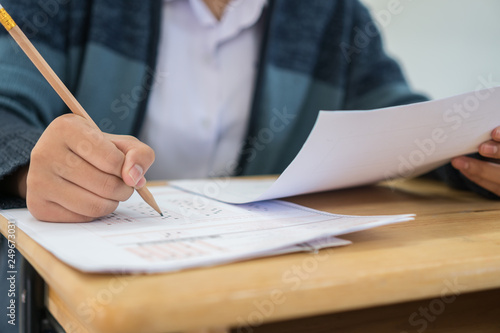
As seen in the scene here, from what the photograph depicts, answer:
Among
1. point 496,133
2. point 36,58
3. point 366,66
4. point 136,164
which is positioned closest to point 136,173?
point 136,164

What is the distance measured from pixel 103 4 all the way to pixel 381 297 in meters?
0.79

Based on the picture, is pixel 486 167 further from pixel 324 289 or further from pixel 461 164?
pixel 324 289

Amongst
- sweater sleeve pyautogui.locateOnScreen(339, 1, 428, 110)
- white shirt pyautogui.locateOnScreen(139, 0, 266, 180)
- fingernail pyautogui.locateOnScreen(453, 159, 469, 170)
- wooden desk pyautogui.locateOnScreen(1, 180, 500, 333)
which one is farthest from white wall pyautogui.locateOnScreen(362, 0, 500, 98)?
wooden desk pyautogui.locateOnScreen(1, 180, 500, 333)

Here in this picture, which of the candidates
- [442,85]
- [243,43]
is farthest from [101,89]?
[442,85]

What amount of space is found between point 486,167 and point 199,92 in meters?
0.56

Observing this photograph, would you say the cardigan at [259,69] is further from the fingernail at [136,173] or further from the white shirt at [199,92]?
the fingernail at [136,173]

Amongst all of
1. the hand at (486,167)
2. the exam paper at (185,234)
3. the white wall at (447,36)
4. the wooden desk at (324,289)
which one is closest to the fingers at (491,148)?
the hand at (486,167)

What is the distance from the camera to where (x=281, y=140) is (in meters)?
0.99

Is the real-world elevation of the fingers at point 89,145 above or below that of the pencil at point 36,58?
below

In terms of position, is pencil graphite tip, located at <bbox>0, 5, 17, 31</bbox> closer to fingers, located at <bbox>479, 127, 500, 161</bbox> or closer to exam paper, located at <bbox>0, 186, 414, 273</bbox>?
exam paper, located at <bbox>0, 186, 414, 273</bbox>

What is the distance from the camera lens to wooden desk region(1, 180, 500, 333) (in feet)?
0.69

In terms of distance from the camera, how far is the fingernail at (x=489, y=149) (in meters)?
0.53

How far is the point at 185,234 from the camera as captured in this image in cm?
32

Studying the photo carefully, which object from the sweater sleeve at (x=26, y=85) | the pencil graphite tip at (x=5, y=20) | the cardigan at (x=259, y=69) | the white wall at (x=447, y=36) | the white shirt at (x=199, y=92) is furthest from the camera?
the white wall at (x=447, y=36)
